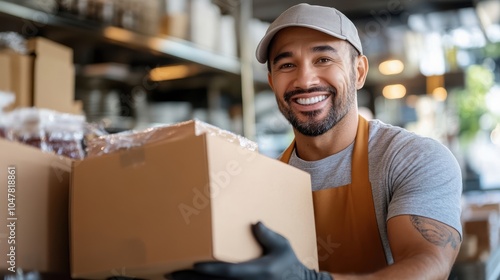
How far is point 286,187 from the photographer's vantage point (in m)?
1.29

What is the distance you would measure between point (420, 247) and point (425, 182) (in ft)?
0.51

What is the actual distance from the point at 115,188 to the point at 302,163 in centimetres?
65

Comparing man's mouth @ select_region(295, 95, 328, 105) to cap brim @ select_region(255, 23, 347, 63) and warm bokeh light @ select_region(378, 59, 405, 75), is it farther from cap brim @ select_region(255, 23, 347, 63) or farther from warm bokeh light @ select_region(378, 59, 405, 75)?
warm bokeh light @ select_region(378, 59, 405, 75)

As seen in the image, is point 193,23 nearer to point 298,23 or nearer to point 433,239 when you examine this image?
point 298,23

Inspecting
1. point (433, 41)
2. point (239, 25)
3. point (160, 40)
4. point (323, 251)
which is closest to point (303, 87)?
point (323, 251)

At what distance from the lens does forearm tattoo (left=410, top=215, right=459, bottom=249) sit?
139 centimetres

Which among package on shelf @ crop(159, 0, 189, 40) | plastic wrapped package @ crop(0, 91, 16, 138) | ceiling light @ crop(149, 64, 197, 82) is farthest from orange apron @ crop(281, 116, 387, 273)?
ceiling light @ crop(149, 64, 197, 82)

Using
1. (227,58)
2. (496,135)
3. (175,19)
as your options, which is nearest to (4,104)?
(175,19)

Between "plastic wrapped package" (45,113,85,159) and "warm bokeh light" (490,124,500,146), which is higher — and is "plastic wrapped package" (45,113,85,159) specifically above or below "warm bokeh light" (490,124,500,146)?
below

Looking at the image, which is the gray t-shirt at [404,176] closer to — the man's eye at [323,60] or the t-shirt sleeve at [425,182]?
the t-shirt sleeve at [425,182]

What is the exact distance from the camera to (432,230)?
1400 mm

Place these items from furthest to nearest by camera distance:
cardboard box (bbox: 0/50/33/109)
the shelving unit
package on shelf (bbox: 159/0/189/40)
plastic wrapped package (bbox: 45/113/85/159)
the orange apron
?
package on shelf (bbox: 159/0/189/40) → the shelving unit → cardboard box (bbox: 0/50/33/109) → plastic wrapped package (bbox: 45/113/85/159) → the orange apron

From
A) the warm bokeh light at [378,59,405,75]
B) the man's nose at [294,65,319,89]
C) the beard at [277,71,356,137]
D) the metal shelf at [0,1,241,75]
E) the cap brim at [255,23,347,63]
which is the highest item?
the warm bokeh light at [378,59,405,75]

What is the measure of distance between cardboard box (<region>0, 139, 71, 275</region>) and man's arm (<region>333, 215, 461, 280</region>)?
63 cm
